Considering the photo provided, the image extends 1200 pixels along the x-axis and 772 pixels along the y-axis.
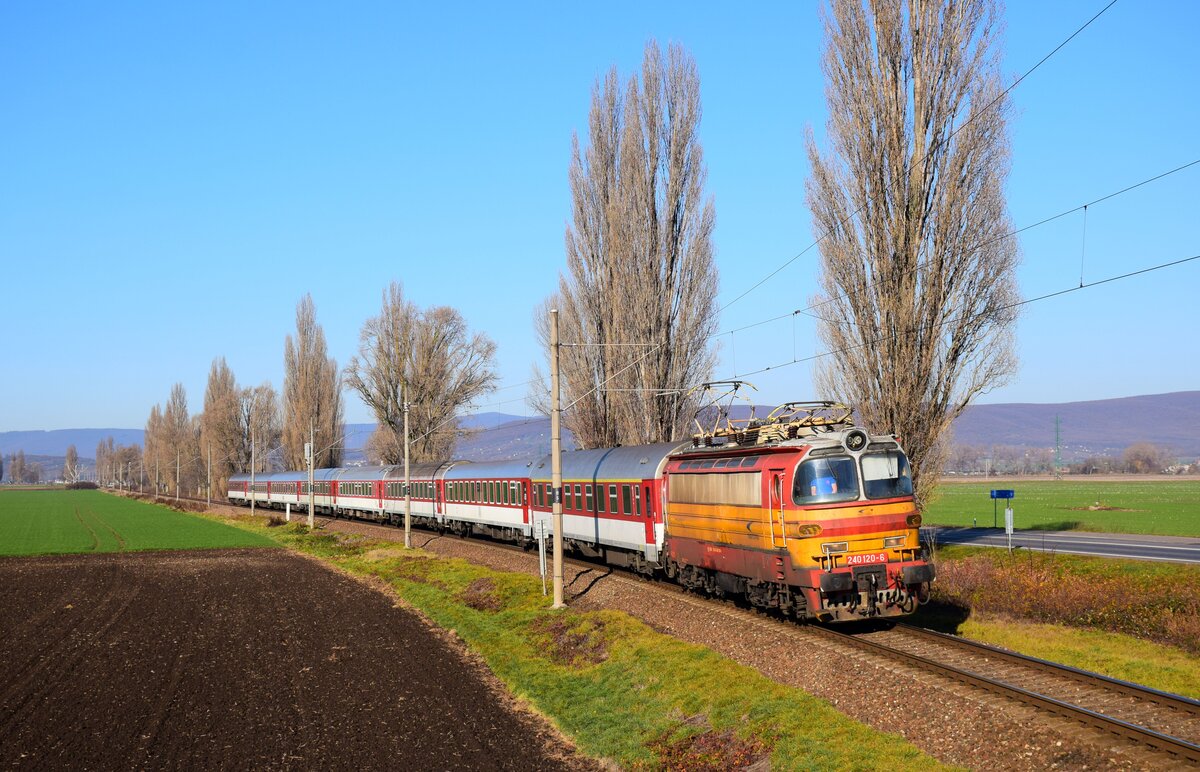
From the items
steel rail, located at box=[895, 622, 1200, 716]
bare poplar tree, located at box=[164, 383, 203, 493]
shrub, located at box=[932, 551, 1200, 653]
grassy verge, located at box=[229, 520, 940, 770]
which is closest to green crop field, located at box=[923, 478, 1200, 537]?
shrub, located at box=[932, 551, 1200, 653]

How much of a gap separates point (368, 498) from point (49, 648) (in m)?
43.0

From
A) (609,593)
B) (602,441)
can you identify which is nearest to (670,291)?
(602,441)

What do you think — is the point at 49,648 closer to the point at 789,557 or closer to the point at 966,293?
→ the point at 789,557

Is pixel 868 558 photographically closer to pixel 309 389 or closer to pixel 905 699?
pixel 905 699

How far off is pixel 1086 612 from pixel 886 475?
19.7 feet

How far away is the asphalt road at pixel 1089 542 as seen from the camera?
30.6 m

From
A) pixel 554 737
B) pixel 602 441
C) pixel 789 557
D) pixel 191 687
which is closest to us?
pixel 554 737

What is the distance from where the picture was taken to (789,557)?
16766 mm

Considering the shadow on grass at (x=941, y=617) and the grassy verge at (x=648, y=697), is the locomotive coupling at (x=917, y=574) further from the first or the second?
the grassy verge at (x=648, y=697)

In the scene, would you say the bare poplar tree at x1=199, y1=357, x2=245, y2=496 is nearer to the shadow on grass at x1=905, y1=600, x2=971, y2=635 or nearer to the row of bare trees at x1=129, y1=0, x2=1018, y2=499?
the row of bare trees at x1=129, y1=0, x2=1018, y2=499

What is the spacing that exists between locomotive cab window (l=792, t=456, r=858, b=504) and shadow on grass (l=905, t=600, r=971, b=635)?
3897mm

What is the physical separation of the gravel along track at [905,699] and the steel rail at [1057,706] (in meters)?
0.11

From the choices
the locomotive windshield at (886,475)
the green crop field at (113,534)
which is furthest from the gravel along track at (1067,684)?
the green crop field at (113,534)

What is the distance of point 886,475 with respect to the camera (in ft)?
55.7
